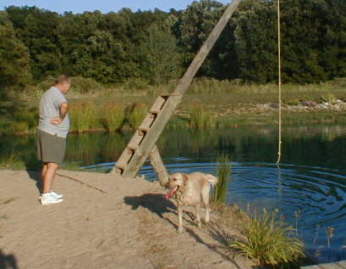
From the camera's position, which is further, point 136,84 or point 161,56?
point 161,56

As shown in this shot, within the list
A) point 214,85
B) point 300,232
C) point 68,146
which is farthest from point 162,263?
point 214,85

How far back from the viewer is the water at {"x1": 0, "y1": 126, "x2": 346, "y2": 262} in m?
9.14

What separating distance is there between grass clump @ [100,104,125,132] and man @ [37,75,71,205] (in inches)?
625

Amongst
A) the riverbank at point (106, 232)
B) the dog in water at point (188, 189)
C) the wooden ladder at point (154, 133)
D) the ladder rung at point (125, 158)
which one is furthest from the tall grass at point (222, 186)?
the dog in water at point (188, 189)

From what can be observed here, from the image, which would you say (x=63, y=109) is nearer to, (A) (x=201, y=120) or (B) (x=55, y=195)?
(B) (x=55, y=195)

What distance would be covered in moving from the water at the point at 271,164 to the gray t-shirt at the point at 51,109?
387 cm

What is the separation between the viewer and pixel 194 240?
6844mm

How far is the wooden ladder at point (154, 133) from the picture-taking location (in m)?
10.8

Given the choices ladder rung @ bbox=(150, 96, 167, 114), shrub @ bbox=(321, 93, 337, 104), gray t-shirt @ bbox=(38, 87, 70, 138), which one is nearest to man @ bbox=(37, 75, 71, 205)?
gray t-shirt @ bbox=(38, 87, 70, 138)

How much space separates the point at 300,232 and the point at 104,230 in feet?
10.3

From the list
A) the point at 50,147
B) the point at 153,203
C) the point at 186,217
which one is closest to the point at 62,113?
the point at 50,147

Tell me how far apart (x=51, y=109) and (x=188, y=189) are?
2774mm

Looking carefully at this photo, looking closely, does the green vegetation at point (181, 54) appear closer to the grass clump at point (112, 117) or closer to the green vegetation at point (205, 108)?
the green vegetation at point (205, 108)

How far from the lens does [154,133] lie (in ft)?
35.1
